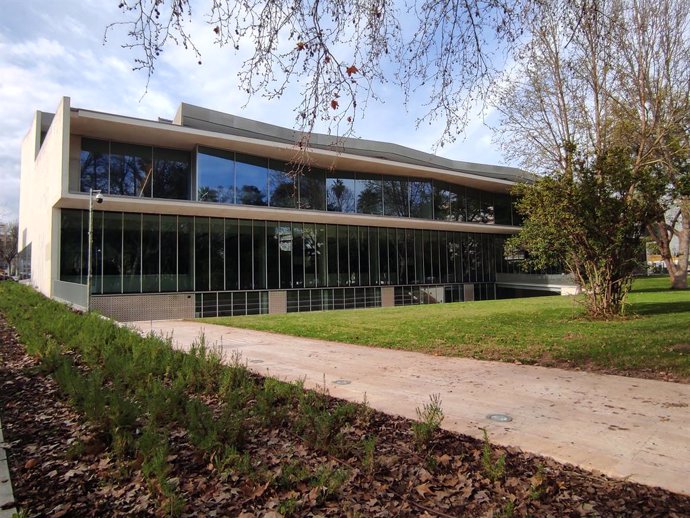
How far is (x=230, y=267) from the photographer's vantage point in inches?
1103

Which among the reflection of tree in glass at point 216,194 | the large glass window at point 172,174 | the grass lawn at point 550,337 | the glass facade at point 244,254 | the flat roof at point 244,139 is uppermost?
the flat roof at point 244,139

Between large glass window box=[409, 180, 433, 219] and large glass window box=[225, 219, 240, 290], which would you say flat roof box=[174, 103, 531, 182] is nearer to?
large glass window box=[409, 180, 433, 219]

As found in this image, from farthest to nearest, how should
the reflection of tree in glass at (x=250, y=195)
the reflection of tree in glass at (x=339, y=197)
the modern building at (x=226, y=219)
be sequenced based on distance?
1. the reflection of tree in glass at (x=339, y=197)
2. the reflection of tree in glass at (x=250, y=195)
3. the modern building at (x=226, y=219)

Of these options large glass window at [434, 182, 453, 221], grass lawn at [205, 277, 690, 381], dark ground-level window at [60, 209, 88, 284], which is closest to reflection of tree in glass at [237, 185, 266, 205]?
dark ground-level window at [60, 209, 88, 284]

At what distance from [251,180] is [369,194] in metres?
8.49

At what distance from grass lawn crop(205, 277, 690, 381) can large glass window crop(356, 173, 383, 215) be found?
→ 53.2 feet

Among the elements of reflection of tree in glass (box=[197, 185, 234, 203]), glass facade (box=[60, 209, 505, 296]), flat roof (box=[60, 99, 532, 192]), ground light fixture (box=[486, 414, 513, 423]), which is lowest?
ground light fixture (box=[486, 414, 513, 423])

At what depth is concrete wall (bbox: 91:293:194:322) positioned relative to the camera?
24.1 meters

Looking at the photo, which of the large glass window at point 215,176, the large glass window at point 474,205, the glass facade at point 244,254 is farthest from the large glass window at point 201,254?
Result: the large glass window at point 474,205

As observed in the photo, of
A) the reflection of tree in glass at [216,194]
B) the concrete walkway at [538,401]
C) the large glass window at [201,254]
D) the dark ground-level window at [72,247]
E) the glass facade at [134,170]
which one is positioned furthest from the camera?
the large glass window at [201,254]

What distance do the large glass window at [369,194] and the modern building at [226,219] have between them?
7 centimetres

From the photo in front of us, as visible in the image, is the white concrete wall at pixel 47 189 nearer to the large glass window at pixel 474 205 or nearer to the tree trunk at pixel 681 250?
the large glass window at pixel 474 205

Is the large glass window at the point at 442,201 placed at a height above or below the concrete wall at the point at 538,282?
above

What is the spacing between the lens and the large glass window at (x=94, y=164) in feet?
80.0
